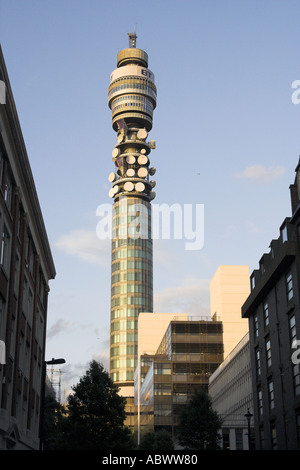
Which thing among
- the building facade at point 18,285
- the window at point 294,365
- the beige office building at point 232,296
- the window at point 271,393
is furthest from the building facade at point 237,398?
the beige office building at point 232,296

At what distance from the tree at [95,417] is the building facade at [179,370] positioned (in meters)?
55.5

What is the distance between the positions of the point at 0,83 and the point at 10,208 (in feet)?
32.9

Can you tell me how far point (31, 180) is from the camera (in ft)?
144

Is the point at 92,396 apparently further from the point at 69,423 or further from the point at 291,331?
the point at 291,331

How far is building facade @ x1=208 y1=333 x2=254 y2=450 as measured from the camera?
72.3m

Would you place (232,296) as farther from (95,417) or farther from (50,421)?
(95,417)

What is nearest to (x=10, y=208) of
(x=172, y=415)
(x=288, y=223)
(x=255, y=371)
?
(x=288, y=223)

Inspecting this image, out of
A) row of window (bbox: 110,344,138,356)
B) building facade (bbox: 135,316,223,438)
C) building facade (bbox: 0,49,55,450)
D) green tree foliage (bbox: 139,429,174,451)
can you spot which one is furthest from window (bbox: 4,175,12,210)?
row of window (bbox: 110,344,138,356)

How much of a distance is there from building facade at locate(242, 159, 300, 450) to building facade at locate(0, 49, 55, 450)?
1989 centimetres

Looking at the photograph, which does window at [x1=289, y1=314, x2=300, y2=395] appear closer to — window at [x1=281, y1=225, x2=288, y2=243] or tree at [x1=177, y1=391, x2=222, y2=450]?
window at [x1=281, y1=225, x2=288, y2=243]

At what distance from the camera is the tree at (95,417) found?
56.0 metres

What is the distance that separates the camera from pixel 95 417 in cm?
5962

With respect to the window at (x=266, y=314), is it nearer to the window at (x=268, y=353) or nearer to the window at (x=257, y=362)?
the window at (x=268, y=353)

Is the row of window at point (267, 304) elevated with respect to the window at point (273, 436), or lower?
elevated
